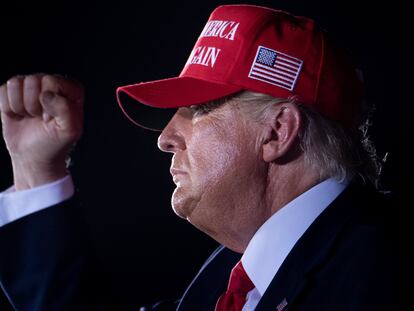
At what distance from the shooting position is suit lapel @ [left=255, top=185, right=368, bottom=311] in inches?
45.8

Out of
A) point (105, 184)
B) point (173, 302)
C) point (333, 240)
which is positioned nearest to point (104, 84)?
point (105, 184)

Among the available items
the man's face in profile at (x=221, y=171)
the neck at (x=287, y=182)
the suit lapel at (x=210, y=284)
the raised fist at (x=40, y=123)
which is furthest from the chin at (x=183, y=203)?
the raised fist at (x=40, y=123)

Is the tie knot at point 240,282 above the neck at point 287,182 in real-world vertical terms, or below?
below

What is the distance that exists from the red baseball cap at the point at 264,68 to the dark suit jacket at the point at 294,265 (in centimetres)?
20

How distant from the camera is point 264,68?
1.26 meters

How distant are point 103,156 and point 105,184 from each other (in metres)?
0.10

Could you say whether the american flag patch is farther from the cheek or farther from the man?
the cheek

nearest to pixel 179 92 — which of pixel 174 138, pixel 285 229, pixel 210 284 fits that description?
pixel 174 138

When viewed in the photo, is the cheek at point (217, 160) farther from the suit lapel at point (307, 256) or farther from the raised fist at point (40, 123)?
the raised fist at point (40, 123)

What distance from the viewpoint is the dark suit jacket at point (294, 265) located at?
3.61 ft

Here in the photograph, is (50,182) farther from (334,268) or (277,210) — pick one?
(334,268)

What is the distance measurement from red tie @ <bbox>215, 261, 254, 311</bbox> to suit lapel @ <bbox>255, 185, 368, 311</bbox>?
0.36 feet

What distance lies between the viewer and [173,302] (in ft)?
5.35

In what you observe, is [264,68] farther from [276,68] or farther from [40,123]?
[40,123]
